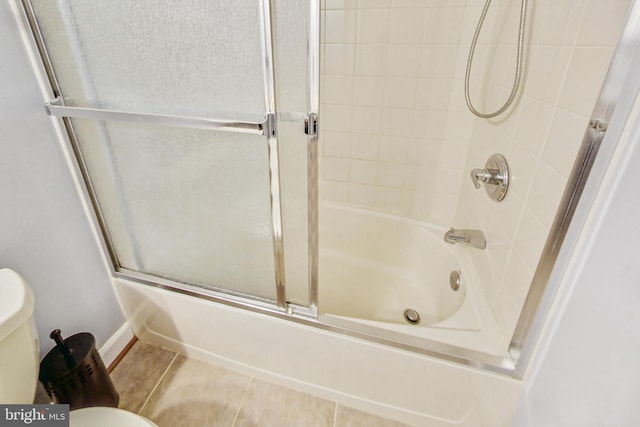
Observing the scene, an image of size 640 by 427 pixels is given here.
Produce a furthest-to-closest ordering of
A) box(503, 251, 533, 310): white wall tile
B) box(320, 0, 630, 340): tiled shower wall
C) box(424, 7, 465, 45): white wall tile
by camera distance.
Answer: box(424, 7, 465, 45): white wall tile
box(503, 251, 533, 310): white wall tile
box(320, 0, 630, 340): tiled shower wall

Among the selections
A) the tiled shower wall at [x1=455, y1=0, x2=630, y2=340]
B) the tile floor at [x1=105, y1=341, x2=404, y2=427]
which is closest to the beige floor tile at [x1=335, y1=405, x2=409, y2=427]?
the tile floor at [x1=105, y1=341, x2=404, y2=427]

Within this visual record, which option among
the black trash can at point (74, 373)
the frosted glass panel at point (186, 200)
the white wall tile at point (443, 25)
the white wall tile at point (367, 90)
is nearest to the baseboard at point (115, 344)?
the black trash can at point (74, 373)

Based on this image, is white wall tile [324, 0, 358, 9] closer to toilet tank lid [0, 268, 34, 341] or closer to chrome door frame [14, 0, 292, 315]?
chrome door frame [14, 0, 292, 315]

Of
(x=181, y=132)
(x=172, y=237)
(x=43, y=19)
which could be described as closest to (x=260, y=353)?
(x=172, y=237)

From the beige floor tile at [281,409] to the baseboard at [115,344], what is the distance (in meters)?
0.62

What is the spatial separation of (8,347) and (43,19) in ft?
2.94

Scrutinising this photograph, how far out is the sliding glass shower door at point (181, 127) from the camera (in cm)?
80

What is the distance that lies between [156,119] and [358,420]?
1238mm

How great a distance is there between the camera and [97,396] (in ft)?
3.80

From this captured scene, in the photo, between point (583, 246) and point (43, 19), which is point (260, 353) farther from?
point (43, 19)

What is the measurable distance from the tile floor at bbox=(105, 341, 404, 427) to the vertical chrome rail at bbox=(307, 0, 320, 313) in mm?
458

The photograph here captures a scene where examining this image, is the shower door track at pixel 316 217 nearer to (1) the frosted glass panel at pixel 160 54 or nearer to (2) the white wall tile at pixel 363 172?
(1) the frosted glass panel at pixel 160 54

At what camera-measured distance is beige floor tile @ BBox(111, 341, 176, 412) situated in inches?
50.8

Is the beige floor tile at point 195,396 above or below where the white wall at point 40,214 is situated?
below
